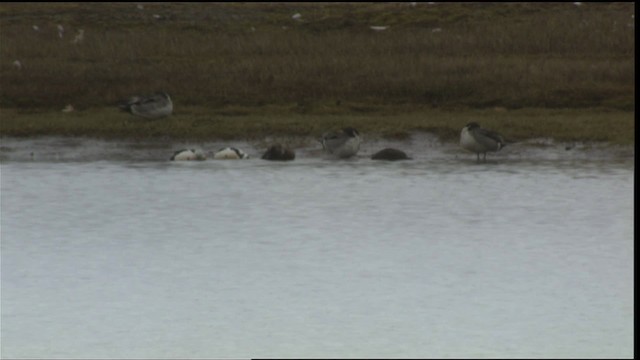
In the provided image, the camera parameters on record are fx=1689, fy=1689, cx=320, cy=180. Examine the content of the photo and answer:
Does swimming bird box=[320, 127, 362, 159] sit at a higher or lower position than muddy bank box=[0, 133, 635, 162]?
lower

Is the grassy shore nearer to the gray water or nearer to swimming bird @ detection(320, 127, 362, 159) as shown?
swimming bird @ detection(320, 127, 362, 159)

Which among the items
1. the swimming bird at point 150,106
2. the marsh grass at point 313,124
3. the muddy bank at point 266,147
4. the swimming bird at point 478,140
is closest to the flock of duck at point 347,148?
the swimming bird at point 478,140

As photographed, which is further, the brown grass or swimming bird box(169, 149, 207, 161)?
the brown grass

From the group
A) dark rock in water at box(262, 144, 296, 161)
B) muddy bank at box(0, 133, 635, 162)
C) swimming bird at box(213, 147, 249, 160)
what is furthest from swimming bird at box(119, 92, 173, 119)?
dark rock in water at box(262, 144, 296, 161)

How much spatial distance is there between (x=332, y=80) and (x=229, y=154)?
20.2 ft

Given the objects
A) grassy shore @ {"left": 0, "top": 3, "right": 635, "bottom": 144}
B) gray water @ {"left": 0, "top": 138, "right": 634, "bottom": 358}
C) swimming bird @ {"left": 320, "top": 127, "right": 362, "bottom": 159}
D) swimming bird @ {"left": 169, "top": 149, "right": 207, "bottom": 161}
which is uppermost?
grassy shore @ {"left": 0, "top": 3, "right": 635, "bottom": 144}

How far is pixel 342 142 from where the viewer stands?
60.7ft

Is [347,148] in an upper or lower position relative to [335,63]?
lower

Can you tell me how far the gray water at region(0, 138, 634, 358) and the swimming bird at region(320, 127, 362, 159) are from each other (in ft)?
0.69

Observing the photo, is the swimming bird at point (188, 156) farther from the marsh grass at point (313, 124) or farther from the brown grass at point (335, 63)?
the brown grass at point (335, 63)

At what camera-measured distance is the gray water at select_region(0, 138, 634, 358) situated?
8891mm

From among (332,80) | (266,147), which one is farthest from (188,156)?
(332,80)

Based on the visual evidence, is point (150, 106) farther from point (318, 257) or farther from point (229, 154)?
point (318, 257)

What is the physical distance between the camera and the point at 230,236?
507 inches
